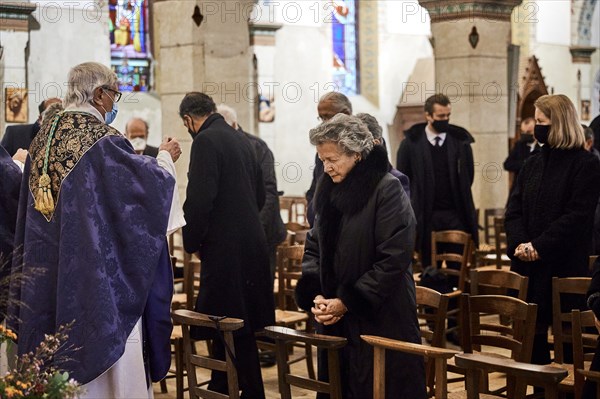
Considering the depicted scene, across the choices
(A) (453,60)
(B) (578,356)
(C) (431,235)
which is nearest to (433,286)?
(C) (431,235)

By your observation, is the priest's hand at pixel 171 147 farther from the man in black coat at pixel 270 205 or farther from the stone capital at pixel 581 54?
the stone capital at pixel 581 54

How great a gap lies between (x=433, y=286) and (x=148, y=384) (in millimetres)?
2788

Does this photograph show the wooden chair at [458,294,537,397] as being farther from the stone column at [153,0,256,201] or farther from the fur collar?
the stone column at [153,0,256,201]

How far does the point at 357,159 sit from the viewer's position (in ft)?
15.2

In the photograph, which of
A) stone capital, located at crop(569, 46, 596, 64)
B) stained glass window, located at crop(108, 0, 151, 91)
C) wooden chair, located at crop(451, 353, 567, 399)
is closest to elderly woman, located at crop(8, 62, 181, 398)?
wooden chair, located at crop(451, 353, 567, 399)

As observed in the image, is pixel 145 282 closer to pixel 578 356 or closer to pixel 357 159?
pixel 357 159

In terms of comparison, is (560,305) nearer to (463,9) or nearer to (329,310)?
(329,310)

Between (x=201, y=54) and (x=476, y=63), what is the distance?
127 inches

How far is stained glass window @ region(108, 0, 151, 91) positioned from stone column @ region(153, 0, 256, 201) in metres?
7.11

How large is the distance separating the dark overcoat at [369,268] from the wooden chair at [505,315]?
27 centimetres

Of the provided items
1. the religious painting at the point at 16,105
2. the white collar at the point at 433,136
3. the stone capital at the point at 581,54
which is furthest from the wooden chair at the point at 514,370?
the stone capital at the point at 581,54

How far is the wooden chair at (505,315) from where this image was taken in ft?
14.5

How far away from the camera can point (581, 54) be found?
20188 millimetres

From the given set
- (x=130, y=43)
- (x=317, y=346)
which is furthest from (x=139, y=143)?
(x=130, y=43)
